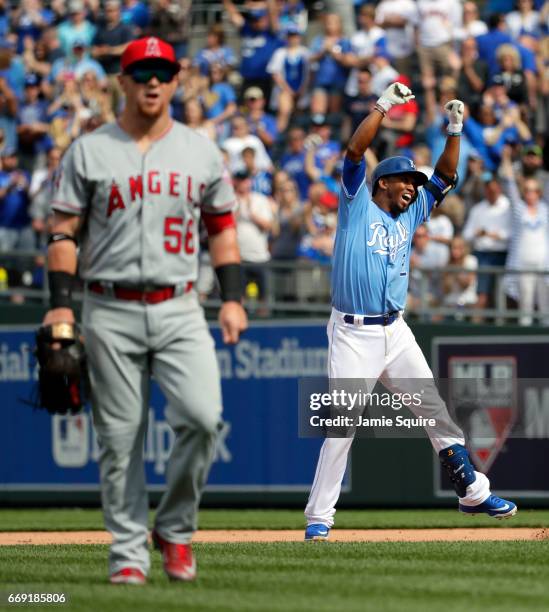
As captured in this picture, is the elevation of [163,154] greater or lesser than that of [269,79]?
lesser

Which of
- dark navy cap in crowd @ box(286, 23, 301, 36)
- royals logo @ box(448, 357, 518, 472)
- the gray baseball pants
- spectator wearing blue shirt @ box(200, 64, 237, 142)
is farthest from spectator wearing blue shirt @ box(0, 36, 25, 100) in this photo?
the gray baseball pants

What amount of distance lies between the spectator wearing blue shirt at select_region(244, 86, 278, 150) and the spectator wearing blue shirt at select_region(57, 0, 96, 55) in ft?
11.7

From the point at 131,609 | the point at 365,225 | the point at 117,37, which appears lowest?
the point at 131,609

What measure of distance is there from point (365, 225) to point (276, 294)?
495 centimetres

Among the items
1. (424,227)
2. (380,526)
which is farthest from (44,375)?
(424,227)

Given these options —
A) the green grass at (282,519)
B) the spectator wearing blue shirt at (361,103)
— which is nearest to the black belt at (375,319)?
the green grass at (282,519)

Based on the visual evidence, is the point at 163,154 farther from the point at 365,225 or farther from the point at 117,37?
the point at 117,37

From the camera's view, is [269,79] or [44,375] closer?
[44,375]

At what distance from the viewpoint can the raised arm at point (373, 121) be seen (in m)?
8.34

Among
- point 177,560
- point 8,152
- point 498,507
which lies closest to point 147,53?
point 177,560

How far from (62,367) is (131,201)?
74 cm

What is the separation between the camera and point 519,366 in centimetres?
1266

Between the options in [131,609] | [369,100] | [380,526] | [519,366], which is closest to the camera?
[131,609]

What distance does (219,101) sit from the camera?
17.6 m
